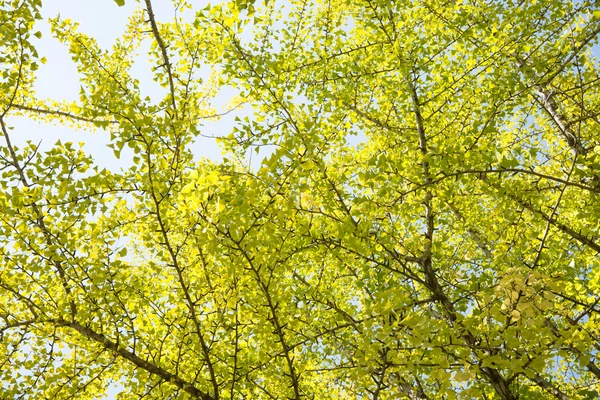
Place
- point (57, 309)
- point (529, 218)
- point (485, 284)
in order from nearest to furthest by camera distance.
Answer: point (57, 309), point (485, 284), point (529, 218)

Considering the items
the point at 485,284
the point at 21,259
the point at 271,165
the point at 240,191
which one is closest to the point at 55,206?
the point at 21,259

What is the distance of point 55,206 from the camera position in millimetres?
2641

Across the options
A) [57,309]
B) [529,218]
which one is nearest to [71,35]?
[57,309]

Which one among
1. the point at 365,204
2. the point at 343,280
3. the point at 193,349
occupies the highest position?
the point at 343,280

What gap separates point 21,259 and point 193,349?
4.27 ft

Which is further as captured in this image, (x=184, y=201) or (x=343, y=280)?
(x=343, y=280)

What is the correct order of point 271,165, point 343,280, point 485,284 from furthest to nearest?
point 343,280, point 485,284, point 271,165

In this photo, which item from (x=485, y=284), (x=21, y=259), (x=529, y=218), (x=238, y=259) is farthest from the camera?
(x=529, y=218)

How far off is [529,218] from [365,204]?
4209mm

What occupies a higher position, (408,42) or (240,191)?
(408,42)

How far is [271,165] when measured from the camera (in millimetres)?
1866

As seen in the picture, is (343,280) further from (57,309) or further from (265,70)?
(57,309)

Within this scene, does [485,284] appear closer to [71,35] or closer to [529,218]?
[529,218]

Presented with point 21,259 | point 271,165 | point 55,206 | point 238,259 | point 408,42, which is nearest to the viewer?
point 271,165
